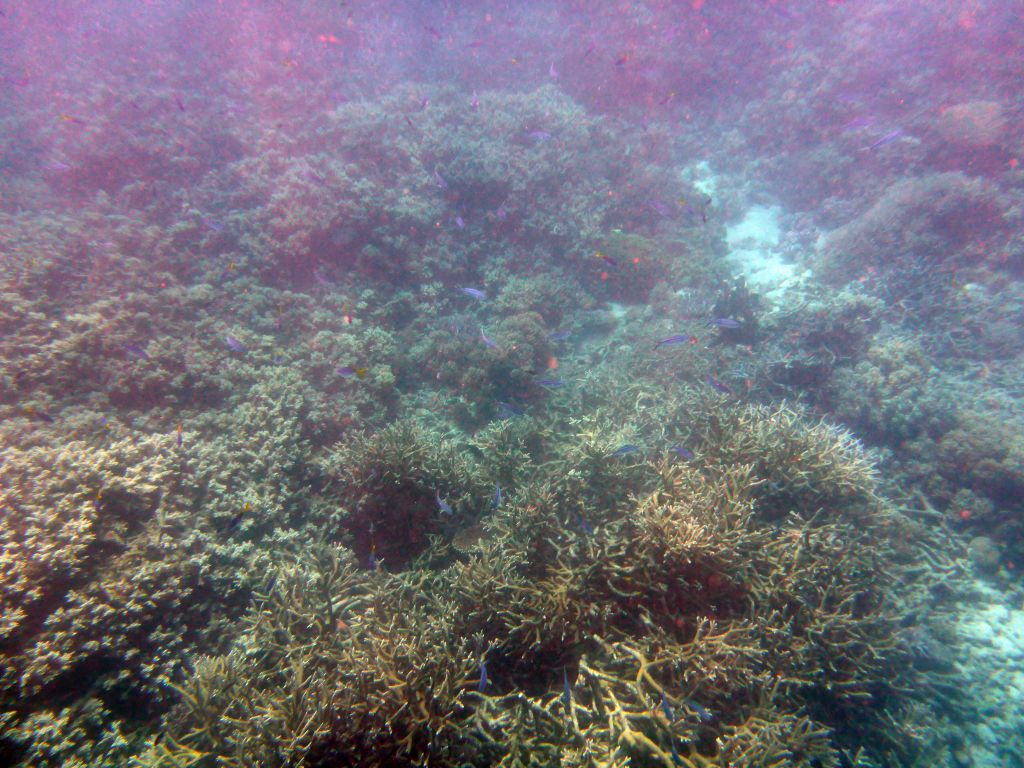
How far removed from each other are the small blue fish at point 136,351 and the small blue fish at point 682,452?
296 inches

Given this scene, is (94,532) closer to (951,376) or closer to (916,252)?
(951,376)

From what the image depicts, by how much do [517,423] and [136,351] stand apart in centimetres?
552

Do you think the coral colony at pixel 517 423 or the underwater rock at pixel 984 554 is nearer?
the coral colony at pixel 517 423

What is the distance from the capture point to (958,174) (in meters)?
10.5

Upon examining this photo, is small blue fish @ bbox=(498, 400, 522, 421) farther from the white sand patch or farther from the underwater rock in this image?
the white sand patch

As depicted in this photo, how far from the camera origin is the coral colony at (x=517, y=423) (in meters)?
3.55

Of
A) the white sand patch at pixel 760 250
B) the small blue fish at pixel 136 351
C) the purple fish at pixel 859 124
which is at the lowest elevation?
the small blue fish at pixel 136 351

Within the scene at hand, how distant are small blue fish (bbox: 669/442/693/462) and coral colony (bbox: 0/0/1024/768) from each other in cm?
4

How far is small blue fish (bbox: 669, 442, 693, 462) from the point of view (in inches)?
208

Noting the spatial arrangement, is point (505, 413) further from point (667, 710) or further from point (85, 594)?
point (85, 594)

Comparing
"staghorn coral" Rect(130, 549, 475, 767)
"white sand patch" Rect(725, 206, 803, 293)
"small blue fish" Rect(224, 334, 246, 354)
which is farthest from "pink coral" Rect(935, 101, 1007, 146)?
"small blue fish" Rect(224, 334, 246, 354)

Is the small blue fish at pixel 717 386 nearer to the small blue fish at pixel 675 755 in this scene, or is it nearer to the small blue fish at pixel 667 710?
the small blue fish at pixel 667 710

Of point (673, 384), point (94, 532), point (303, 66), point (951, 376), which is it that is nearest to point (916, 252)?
point (951, 376)

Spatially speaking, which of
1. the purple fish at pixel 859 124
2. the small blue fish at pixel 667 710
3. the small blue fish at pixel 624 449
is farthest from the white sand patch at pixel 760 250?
the small blue fish at pixel 667 710
